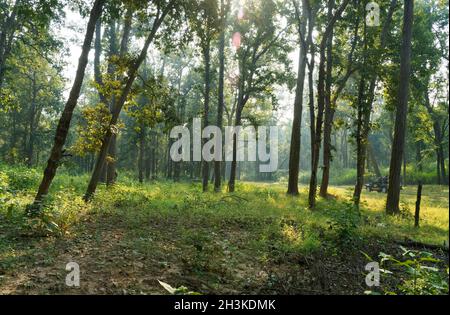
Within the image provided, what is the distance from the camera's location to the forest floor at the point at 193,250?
5863 mm

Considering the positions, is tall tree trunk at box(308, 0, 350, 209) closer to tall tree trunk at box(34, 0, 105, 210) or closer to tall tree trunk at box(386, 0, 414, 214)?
tall tree trunk at box(386, 0, 414, 214)

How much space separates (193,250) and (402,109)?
1149cm

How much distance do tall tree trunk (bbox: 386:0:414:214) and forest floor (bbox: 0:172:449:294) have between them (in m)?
2.50

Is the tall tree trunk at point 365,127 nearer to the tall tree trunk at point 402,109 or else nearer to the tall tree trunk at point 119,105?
the tall tree trunk at point 402,109

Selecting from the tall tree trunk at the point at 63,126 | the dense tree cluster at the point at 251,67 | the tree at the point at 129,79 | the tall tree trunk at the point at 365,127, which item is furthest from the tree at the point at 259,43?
the tall tree trunk at the point at 63,126

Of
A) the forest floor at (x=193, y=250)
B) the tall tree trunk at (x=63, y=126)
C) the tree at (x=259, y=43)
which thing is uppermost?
the tree at (x=259, y=43)

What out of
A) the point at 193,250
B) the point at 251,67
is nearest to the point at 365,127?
the point at 251,67

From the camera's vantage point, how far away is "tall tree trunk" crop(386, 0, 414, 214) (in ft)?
48.3

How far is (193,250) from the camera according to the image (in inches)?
306

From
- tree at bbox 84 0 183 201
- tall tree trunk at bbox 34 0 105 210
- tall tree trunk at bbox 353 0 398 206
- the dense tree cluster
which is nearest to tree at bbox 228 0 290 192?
the dense tree cluster

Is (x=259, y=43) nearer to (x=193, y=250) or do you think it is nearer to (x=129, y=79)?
(x=129, y=79)

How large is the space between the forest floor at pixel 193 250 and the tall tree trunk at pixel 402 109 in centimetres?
250
